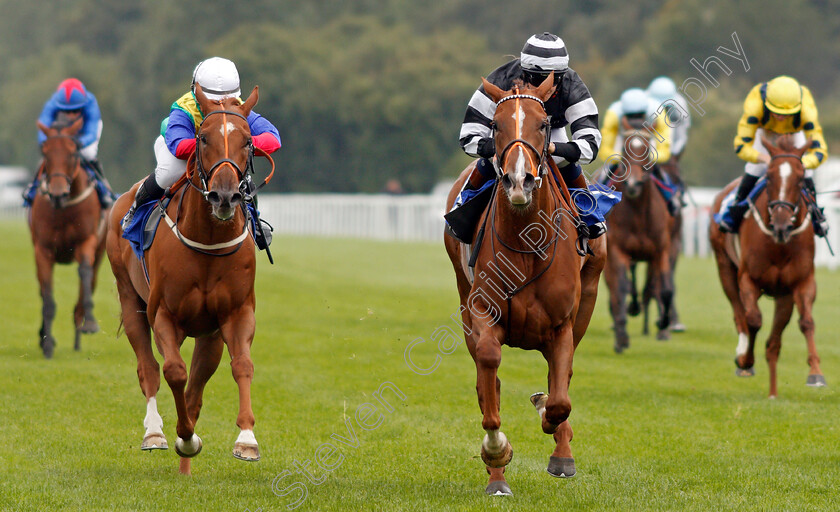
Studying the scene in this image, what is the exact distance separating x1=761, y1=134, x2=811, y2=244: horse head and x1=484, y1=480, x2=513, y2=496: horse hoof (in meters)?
4.20

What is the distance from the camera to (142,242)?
6871mm

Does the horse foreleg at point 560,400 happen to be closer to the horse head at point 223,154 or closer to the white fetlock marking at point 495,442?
the white fetlock marking at point 495,442

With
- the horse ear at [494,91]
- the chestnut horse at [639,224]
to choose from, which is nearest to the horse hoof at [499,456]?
the horse ear at [494,91]

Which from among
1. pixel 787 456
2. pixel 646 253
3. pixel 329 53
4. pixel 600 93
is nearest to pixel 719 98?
pixel 600 93

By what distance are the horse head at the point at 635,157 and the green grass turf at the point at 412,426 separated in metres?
1.70

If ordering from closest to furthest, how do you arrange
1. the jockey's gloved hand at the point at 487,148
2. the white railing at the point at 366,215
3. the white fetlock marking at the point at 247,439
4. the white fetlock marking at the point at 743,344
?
the white fetlock marking at the point at 247,439, the jockey's gloved hand at the point at 487,148, the white fetlock marking at the point at 743,344, the white railing at the point at 366,215

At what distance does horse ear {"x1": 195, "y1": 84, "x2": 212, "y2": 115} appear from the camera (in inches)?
246

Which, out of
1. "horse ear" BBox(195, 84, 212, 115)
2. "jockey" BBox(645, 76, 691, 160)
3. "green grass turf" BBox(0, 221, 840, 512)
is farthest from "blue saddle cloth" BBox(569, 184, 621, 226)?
"jockey" BBox(645, 76, 691, 160)

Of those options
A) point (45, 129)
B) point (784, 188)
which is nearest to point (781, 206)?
point (784, 188)

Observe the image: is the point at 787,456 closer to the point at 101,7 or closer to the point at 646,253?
the point at 646,253

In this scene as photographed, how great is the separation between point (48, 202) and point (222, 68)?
5815mm

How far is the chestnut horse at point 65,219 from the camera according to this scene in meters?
11.7

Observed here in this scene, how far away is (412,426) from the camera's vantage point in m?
8.38

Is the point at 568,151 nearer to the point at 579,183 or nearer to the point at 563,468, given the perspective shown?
the point at 579,183
